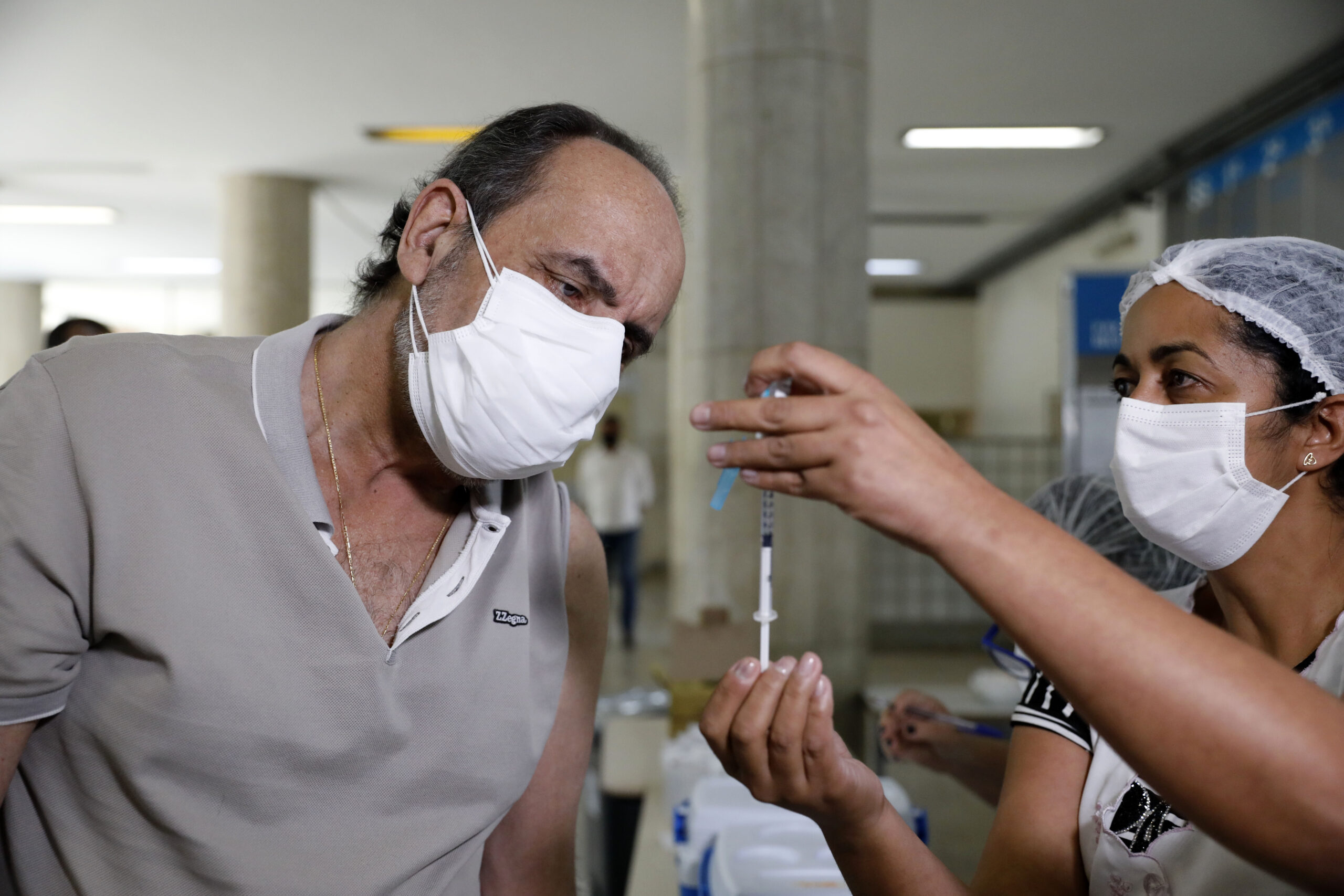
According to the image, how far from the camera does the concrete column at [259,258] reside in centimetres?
800

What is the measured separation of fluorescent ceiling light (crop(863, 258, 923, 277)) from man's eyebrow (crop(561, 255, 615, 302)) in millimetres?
10650

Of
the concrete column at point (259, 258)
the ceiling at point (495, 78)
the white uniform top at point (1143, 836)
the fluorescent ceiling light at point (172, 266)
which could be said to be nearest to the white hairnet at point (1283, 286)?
the white uniform top at point (1143, 836)

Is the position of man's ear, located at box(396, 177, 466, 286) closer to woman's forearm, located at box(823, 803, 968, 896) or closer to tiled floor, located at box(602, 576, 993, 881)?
woman's forearm, located at box(823, 803, 968, 896)

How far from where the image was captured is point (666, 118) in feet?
23.1

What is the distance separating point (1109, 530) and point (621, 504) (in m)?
6.08

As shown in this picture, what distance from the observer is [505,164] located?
131 cm

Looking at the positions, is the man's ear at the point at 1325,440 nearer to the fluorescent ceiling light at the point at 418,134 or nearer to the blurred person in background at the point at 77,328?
the blurred person in background at the point at 77,328

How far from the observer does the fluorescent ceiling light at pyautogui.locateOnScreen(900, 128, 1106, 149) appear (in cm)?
711

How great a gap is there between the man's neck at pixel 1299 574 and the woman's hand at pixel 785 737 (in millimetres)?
585

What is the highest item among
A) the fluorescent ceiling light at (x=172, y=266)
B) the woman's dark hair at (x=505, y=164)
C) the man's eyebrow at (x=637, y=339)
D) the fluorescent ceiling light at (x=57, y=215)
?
the fluorescent ceiling light at (x=57, y=215)

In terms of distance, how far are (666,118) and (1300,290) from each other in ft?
20.6

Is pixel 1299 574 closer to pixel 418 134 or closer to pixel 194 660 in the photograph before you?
pixel 194 660

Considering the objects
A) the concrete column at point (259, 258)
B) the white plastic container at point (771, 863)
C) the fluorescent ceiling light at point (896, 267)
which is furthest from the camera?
the fluorescent ceiling light at point (896, 267)

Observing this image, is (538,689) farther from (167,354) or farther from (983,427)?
(983,427)
